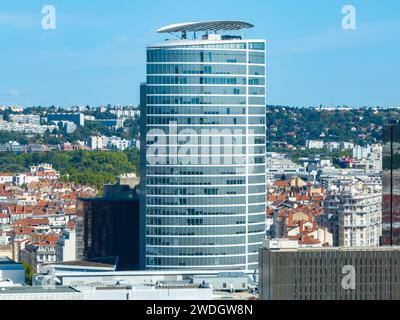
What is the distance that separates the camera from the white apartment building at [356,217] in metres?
69.8

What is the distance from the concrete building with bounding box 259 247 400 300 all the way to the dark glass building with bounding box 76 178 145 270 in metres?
18.9

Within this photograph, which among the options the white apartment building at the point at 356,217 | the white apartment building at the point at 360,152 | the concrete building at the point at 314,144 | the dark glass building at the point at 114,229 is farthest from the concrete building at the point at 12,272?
the concrete building at the point at 314,144

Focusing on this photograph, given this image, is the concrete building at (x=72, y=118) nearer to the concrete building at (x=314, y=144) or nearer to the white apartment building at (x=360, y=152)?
the concrete building at (x=314, y=144)

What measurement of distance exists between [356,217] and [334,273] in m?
41.4

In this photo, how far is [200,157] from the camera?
48000 mm

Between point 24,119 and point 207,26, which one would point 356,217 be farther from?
point 24,119

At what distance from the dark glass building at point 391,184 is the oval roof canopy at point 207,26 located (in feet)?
19.2

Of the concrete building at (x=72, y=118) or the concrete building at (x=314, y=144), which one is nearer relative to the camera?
the concrete building at (x=314, y=144)

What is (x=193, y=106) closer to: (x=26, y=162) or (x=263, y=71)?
(x=263, y=71)

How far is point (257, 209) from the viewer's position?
162 feet

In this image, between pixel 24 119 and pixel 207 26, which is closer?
pixel 207 26

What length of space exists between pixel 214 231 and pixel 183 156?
2490mm

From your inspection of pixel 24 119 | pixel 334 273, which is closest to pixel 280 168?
pixel 24 119

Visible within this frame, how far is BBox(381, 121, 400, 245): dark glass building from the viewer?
1681 inches
